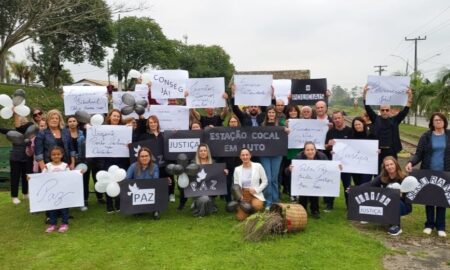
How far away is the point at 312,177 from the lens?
7438mm

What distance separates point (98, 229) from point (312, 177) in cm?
371

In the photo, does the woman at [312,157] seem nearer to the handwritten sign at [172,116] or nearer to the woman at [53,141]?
the handwritten sign at [172,116]

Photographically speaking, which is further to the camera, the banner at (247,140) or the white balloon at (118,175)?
the banner at (247,140)

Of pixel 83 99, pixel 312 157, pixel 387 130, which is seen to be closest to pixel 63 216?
pixel 83 99

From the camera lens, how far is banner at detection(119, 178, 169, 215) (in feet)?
24.0

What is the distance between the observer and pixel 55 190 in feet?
22.8

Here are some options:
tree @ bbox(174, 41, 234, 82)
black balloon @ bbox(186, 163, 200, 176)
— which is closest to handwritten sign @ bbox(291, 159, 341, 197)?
black balloon @ bbox(186, 163, 200, 176)

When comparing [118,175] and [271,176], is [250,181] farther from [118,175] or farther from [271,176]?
[118,175]

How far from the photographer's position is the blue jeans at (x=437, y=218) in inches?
264

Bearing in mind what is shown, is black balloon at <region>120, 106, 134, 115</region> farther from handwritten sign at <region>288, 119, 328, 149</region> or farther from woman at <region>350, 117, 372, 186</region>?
woman at <region>350, 117, 372, 186</region>

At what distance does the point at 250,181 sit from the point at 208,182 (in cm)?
79

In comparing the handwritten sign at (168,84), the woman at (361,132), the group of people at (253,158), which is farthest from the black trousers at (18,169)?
the woman at (361,132)

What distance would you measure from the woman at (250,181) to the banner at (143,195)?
1.29m

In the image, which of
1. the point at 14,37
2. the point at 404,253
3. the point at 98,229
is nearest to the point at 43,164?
the point at 98,229
